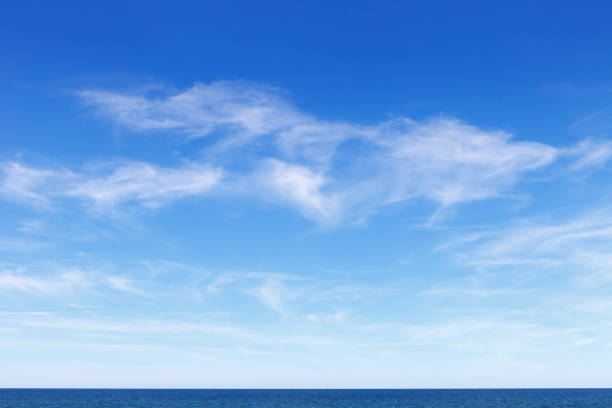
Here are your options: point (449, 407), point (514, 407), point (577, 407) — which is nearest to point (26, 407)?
point (449, 407)

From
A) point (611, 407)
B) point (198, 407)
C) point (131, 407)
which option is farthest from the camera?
point (198, 407)

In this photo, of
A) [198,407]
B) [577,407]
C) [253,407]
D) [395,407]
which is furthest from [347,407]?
[577,407]

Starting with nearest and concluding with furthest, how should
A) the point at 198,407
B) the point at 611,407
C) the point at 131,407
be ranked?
1. the point at 611,407
2. the point at 131,407
3. the point at 198,407

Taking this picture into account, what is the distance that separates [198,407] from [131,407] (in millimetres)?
18666

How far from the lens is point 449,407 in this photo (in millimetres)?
123438

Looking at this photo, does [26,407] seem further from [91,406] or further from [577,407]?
[577,407]

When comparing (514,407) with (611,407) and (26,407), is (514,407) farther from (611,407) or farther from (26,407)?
(26,407)

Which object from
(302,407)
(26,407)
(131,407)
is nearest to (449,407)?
(302,407)

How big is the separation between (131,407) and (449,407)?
261 ft

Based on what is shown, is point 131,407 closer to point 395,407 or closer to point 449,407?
point 395,407

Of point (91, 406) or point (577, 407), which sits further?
point (91, 406)

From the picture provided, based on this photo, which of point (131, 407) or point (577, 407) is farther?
point (131, 407)

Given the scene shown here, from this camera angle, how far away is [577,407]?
121 meters

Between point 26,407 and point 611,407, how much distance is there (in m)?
137
